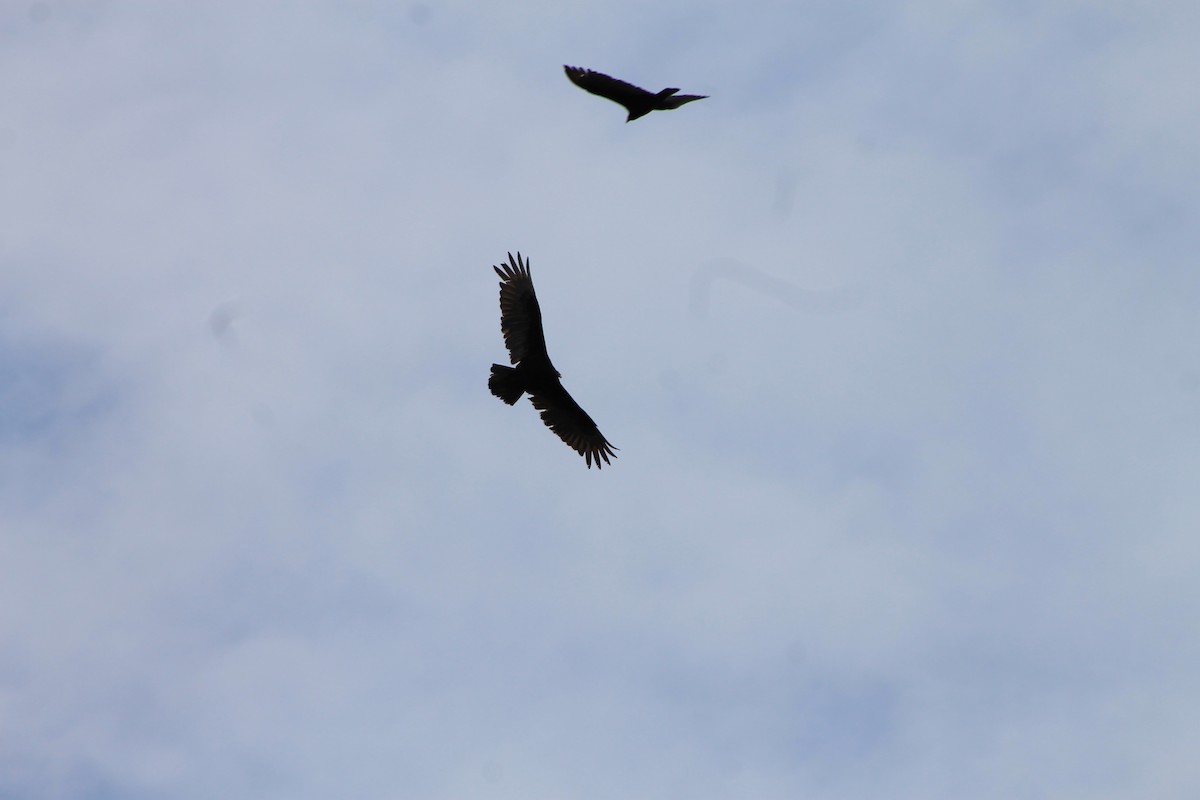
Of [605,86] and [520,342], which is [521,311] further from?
[605,86]

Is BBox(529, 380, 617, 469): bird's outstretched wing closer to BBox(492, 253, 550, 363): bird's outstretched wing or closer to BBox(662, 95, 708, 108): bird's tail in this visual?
BBox(492, 253, 550, 363): bird's outstretched wing

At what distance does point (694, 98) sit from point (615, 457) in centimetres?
802

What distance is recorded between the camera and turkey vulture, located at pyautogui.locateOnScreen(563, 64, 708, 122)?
981 inches

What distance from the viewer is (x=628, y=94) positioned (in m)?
25.2

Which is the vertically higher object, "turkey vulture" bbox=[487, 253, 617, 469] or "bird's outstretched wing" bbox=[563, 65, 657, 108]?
"bird's outstretched wing" bbox=[563, 65, 657, 108]

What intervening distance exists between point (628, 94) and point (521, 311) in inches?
190

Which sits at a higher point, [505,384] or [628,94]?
[628,94]

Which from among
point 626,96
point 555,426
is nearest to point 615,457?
point 555,426

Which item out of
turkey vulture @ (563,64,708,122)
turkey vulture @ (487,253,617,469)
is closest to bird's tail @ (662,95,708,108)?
turkey vulture @ (563,64,708,122)

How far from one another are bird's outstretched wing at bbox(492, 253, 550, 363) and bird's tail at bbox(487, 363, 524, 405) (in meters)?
0.39

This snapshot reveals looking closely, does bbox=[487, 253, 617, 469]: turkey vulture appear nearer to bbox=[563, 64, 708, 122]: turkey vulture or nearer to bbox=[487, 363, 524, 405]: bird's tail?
bbox=[487, 363, 524, 405]: bird's tail

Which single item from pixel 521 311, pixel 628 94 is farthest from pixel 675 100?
pixel 521 311

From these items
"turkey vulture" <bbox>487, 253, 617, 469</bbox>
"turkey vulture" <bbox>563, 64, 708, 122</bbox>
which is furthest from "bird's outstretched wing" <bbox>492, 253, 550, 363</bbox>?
"turkey vulture" <bbox>563, 64, 708, 122</bbox>

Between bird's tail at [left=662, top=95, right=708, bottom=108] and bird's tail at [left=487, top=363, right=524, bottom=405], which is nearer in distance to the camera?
bird's tail at [left=662, top=95, right=708, bottom=108]
